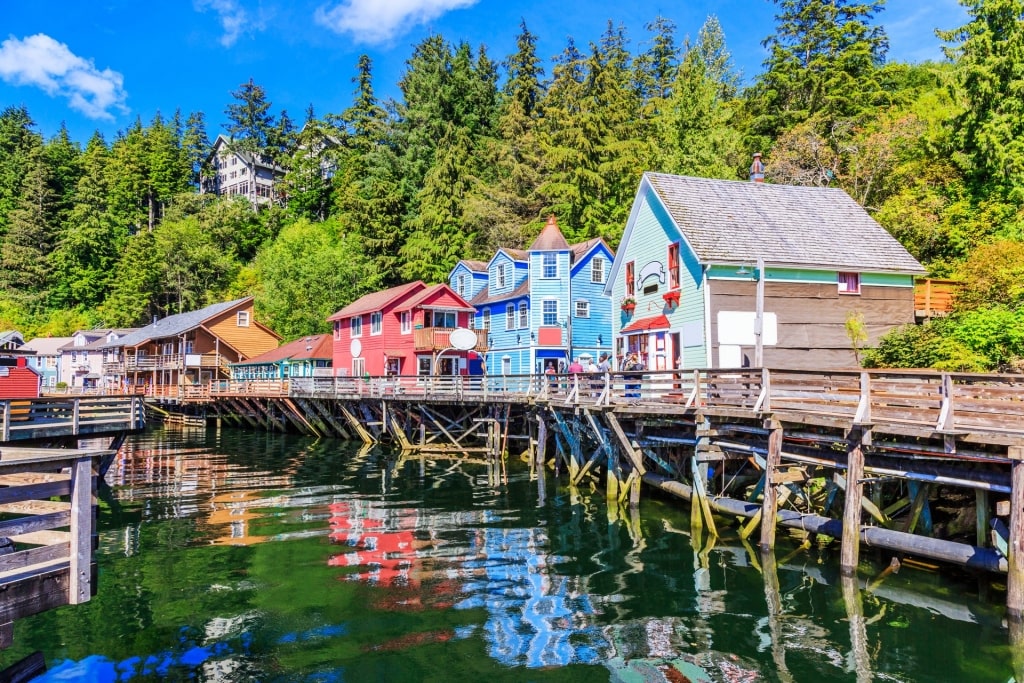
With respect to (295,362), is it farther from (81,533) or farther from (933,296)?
(81,533)

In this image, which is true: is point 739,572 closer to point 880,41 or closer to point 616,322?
point 616,322

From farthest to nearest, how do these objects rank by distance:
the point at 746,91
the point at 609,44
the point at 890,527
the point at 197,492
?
the point at 609,44, the point at 746,91, the point at 197,492, the point at 890,527

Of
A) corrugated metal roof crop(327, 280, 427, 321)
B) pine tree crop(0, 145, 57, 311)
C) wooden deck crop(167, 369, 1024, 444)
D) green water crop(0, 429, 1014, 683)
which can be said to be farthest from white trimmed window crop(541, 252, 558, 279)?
pine tree crop(0, 145, 57, 311)

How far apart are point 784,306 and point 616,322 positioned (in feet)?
26.8

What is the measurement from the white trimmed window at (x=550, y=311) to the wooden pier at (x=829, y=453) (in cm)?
1182

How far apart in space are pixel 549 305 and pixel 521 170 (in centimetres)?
1817

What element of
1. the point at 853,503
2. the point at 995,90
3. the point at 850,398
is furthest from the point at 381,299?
the point at 853,503

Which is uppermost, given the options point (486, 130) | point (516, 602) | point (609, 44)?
point (609, 44)

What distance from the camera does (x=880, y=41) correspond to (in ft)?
172

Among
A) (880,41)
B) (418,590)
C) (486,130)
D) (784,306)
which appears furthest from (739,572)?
(486,130)

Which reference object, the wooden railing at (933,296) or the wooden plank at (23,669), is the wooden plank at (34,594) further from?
the wooden railing at (933,296)

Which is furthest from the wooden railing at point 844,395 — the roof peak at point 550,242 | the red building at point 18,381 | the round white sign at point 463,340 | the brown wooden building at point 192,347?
the brown wooden building at point 192,347

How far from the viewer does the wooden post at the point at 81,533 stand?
6.15 m

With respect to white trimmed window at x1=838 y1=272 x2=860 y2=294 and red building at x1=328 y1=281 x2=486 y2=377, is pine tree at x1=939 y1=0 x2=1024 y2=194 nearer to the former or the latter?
white trimmed window at x1=838 y1=272 x2=860 y2=294
